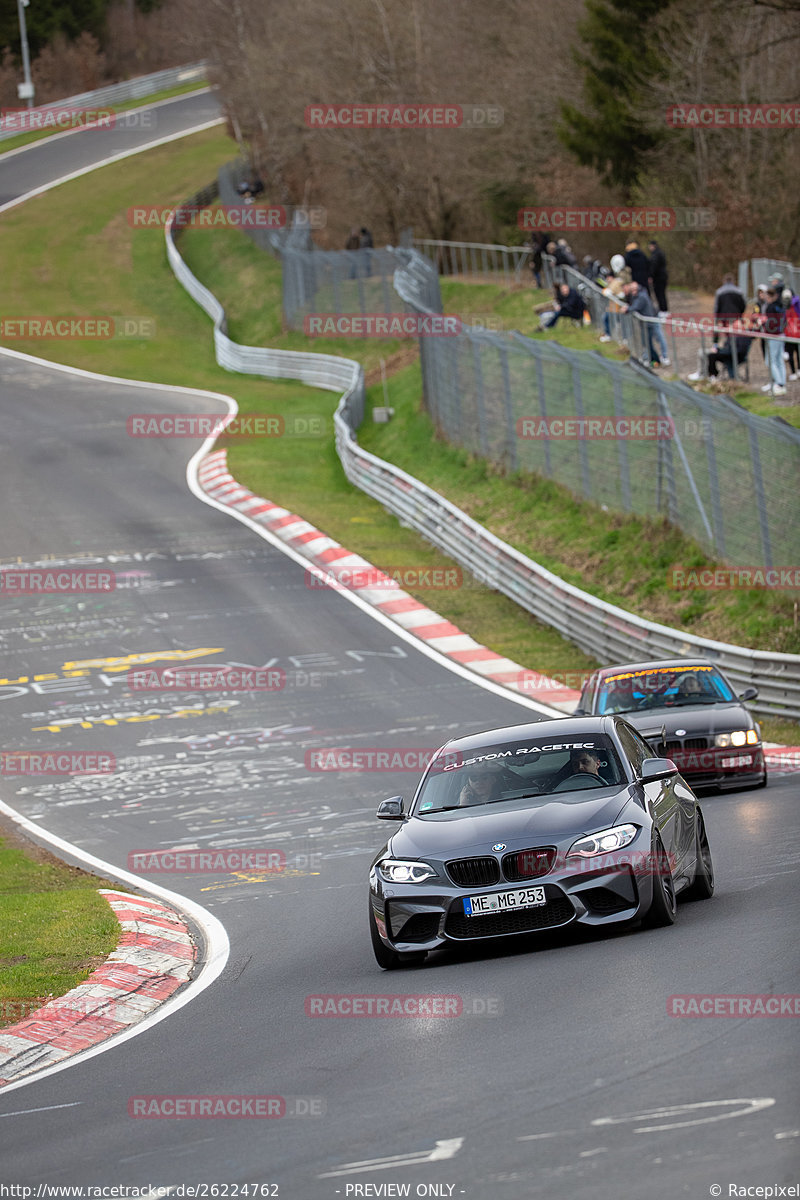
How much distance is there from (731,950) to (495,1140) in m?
2.91

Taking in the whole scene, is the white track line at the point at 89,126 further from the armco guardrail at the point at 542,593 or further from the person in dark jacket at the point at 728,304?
the person in dark jacket at the point at 728,304

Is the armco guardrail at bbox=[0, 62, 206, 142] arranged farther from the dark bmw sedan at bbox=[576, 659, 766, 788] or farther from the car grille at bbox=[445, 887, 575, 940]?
the car grille at bbox=[445, 887, 575, 940]

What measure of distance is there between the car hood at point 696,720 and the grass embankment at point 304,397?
126 inches

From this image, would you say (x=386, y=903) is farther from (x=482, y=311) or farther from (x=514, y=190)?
(x=514, y=190)

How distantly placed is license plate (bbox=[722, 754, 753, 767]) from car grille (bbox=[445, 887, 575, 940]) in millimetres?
6802

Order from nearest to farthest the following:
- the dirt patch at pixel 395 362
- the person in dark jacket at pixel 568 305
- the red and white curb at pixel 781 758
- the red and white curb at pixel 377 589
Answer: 1. the red and white curb at pixel 781 758
2. the red and white curb at pixel 377 589
3. the person in dark jacket at pixel 568 305
4. the dirt patch at pixel 395 362

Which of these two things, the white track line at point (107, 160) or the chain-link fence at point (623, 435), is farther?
the white track line at point (107, 160)

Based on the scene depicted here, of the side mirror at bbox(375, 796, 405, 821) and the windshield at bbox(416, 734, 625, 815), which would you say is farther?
the side mirror at bbox(375, 796, 405, 821)

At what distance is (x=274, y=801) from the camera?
1712 cm

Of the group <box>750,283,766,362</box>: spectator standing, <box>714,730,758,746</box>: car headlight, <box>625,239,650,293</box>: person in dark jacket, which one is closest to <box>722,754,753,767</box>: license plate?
<box>714,730,758,746</box>: car headlight

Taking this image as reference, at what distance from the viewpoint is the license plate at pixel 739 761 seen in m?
15.7

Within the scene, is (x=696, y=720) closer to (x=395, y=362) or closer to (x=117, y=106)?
(x=395, y=362)

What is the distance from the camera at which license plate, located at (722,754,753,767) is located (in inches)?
616

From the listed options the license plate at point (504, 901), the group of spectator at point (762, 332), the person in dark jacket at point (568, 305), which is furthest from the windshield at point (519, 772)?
the person in dark jacket at point (568, 305)
